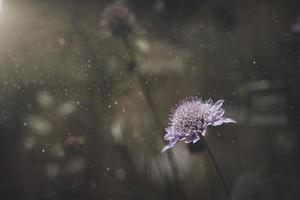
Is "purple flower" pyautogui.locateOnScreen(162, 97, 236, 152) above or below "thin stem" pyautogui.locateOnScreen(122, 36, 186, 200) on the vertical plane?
below

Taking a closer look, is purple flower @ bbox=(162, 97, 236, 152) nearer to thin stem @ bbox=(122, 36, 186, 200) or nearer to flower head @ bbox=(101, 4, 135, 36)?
thin stem @ bbox=(122, 36, 186, 200)

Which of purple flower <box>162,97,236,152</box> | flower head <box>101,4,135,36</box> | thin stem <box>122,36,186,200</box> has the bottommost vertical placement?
purple flower <box>162,97,236,152</box>

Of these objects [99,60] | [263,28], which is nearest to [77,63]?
[99,60]

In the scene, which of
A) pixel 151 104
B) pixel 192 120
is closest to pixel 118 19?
pixel 151 104

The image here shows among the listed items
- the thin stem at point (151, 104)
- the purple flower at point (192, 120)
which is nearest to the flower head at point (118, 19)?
the thin stem at point (151, 104)

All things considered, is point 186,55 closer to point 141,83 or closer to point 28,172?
point 141,83

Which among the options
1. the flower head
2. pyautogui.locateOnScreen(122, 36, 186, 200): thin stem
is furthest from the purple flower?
the flower head
